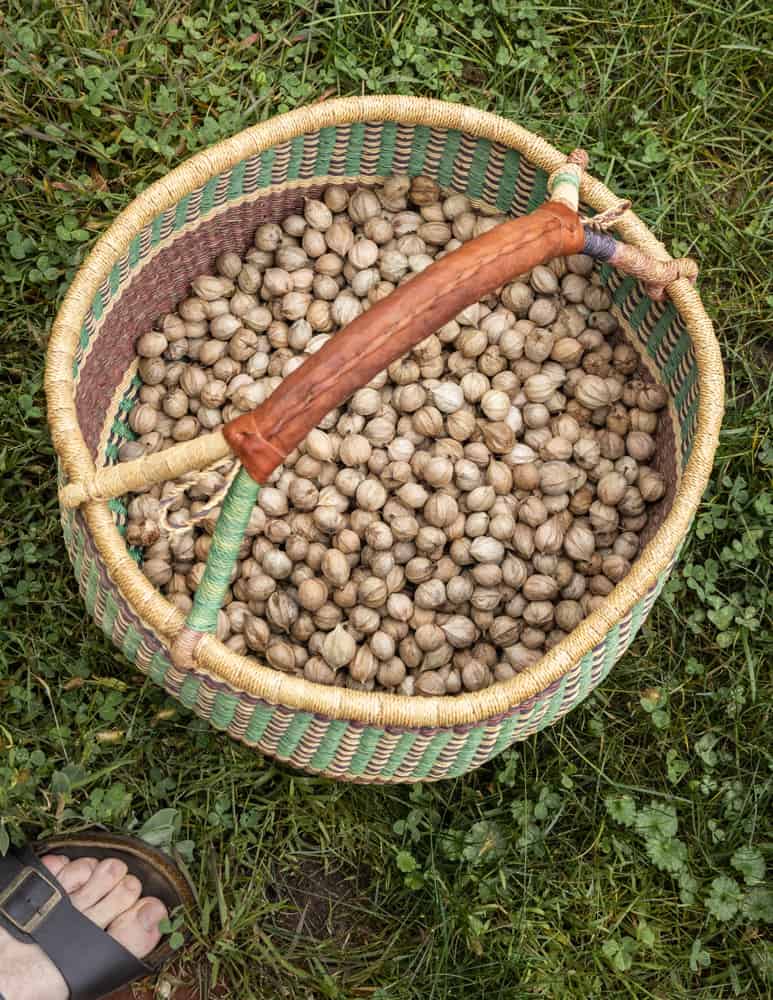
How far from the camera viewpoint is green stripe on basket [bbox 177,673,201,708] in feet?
6.67

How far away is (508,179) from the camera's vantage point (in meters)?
2.51

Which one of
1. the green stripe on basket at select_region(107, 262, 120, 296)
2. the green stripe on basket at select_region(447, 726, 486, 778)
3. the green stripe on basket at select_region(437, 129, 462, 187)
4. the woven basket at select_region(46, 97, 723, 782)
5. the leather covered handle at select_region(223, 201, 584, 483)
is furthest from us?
the green stripe on basket at select_region(437, 129, 462, 187)

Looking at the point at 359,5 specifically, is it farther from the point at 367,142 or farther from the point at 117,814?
the point at 117,814

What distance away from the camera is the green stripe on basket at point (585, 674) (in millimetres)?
2121

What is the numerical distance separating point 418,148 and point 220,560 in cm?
116

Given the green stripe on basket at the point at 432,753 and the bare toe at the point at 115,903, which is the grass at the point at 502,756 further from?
the green stripe on basket at the point at 432,753

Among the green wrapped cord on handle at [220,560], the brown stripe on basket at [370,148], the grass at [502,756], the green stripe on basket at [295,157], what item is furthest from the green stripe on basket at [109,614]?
the brown stripe on basket at [370,148]

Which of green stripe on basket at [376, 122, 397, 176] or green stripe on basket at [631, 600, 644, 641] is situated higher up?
green stripe on basket at [376, 122, 397, 176]

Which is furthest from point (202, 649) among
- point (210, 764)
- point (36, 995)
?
point (36, 995)

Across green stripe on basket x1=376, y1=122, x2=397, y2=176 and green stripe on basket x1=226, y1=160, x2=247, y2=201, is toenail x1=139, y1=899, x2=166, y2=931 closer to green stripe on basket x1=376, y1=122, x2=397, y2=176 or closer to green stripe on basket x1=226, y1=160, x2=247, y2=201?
green stripe on basket x1=226, y1=160, x2=247, y2=201

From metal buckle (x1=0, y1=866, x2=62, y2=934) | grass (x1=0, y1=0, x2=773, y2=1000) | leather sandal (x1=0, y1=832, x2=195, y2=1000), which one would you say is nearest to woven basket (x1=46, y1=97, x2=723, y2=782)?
grass (x1=0, y1=0, x2=773, y2=1000)

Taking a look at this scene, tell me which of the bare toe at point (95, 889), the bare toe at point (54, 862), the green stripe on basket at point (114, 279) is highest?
the green stripe on basket at point (114, 279)

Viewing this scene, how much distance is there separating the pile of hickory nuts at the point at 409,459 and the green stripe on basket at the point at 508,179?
0.16 ft

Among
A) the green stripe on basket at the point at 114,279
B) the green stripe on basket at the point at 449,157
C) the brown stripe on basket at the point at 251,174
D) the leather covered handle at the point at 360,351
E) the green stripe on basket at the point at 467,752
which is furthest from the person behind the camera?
the green stripe on basket at the point at 449,157
